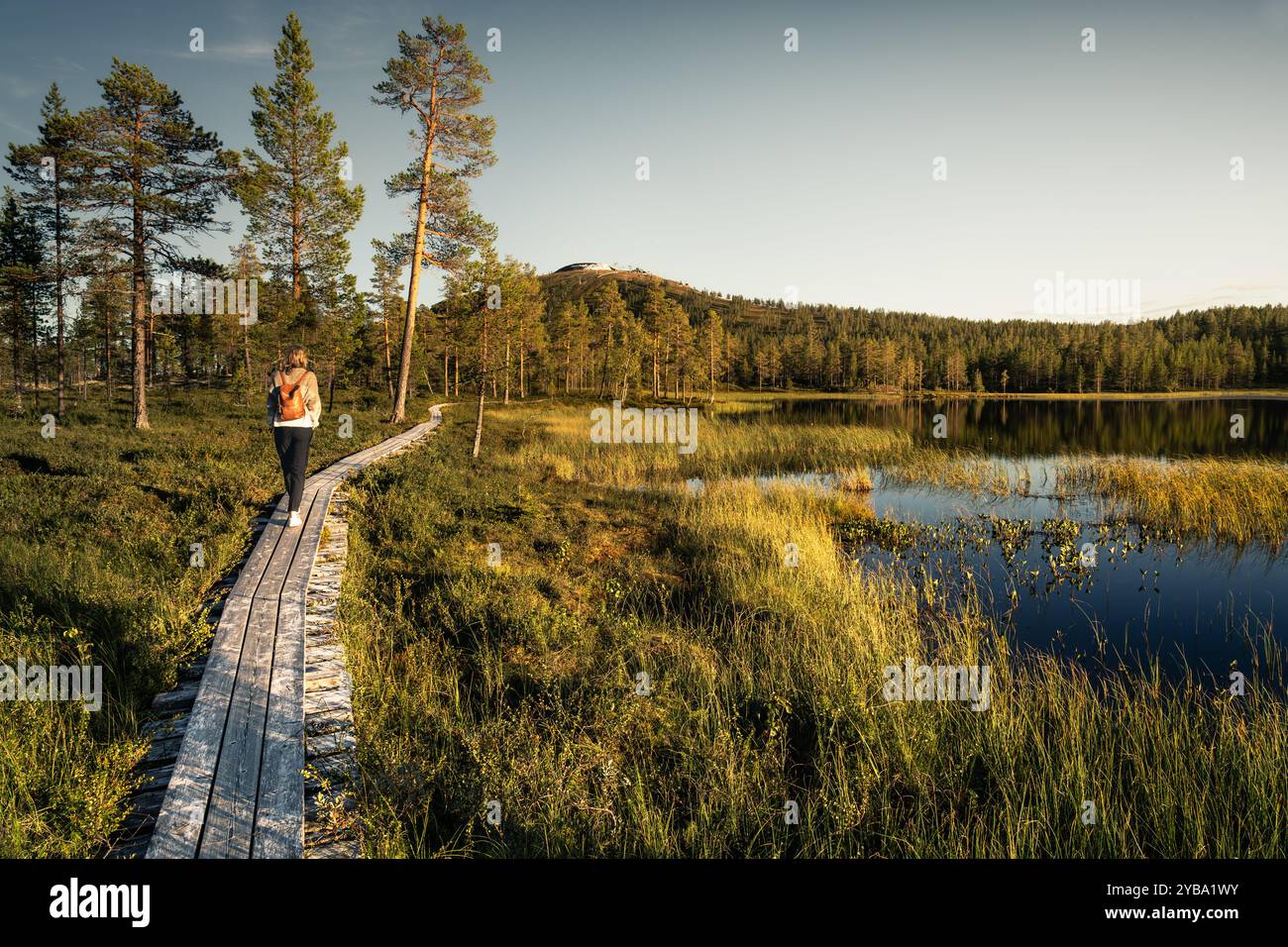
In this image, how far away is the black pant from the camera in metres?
8.67

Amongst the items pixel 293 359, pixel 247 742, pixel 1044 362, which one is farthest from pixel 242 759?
pixel 1044 362

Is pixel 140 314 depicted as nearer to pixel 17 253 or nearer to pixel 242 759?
pixel 17 253

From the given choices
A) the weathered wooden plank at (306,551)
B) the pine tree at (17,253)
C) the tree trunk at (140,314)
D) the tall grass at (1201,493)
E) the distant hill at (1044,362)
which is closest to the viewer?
the weathered wooden plank at (306,551)

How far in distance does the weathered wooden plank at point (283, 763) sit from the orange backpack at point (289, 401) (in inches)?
152

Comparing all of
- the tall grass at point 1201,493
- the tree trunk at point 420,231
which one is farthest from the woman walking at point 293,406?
the tall grass at point 1201,493

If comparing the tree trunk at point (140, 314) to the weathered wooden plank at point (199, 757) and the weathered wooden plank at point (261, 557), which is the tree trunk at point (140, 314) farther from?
the weathered wooden plank at point (199, 757)

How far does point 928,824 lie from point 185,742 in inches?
218

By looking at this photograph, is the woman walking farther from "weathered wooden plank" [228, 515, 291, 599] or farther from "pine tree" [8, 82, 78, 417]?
"pine tree" [8, 82, 78, 417]

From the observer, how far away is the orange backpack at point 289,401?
27.5 feet

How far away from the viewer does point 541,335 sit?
63719mm

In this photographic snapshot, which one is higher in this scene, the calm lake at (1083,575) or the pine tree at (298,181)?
the pine tree at (298,181)

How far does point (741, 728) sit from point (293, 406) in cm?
757
